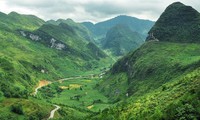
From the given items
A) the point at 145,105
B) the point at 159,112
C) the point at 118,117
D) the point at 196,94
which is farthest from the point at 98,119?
the point at 196,94

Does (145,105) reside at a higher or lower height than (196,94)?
lower

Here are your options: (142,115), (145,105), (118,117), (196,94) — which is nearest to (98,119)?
(118,117)

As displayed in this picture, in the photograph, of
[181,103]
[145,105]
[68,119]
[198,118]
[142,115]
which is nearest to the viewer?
[198,118]

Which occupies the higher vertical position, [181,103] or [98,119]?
[181,103]

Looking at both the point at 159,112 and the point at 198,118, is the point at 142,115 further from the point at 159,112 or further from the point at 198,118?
the point at 198,118

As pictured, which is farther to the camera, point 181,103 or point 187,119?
point 181,103

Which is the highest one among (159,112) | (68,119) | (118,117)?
(159,112)

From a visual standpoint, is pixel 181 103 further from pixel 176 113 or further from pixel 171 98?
pixel 171 98

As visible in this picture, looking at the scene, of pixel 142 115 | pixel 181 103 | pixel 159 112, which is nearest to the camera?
pixel 181 103

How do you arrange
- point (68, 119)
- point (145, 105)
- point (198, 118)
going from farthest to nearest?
point (68, 119)
point (145, 105)
point (198, 118)
